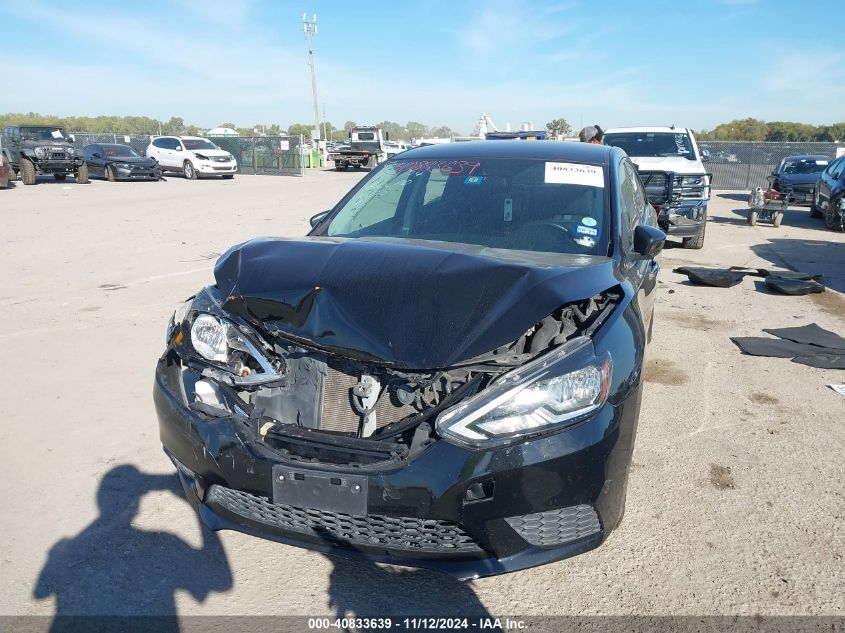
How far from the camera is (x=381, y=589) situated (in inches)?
99.6

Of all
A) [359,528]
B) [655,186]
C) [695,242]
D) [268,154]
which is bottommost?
[695,242]

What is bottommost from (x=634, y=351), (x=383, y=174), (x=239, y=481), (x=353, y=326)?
(x=239, y=481)

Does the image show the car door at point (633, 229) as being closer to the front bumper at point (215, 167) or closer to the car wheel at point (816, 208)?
the car wheel at point (816, 208)

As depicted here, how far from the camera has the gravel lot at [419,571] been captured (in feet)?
8.14

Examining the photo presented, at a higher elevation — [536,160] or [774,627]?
[536,160]

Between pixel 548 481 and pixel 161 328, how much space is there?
180 inches

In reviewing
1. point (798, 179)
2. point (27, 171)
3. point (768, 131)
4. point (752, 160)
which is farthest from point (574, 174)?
point (768, 131)

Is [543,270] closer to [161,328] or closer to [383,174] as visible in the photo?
[383,174]

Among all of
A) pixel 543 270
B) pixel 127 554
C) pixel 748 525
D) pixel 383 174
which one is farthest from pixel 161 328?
pixel 748 525

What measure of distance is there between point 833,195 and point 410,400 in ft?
45.3

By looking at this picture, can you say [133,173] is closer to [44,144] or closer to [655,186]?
[44,144]

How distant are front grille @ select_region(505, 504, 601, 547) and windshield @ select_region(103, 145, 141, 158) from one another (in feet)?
85.8

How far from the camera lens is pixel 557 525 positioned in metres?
2.23

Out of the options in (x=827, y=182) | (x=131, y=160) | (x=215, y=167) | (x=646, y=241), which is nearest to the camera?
(x=646, y=241)
